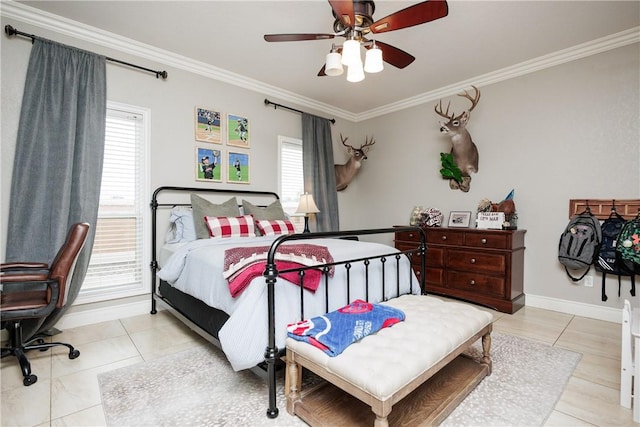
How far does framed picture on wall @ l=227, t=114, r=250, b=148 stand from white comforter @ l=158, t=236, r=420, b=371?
4.98ft

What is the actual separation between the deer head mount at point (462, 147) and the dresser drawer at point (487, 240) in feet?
2.61

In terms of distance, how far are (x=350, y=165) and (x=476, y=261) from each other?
7.76ft

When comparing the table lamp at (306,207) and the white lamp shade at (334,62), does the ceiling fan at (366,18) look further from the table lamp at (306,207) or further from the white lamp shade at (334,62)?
the table lamp at (306,207)

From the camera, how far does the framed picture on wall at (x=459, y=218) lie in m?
3.90

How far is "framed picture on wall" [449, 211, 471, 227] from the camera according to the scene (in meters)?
3.90

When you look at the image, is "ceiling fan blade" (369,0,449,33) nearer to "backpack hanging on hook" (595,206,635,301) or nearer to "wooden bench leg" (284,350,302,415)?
"wooden bench leg" (284,350,302,415)

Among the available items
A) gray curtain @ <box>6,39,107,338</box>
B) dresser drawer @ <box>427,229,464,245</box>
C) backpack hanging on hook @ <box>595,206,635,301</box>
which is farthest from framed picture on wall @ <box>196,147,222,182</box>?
backpack hanging on hook @ <box>595,206,635,301</box>

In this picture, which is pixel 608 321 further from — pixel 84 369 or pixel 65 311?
pixel 65 311

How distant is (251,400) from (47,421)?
101 centimetres

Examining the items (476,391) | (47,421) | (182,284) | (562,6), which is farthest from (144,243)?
(562,6)

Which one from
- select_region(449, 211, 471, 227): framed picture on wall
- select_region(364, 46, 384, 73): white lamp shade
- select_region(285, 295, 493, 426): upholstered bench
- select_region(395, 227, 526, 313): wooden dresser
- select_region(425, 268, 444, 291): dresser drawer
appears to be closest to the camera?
select_region(285, 295, 493, 426): upholstered bench

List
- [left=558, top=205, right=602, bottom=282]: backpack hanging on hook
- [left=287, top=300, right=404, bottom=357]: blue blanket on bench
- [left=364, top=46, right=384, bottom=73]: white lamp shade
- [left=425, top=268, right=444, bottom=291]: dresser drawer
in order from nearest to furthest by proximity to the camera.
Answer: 1. [left=287, top=300, right=404, bottom=357]: blue blanket on bench
2. [left=364, top=46, right=384, bottom=73]: white lamp shade
3. [left=558, top=205, right=602, bottom=282]: backpack hanging on hook
4. [left=425, top=268, right=444, bottom=291]: dresser drawer

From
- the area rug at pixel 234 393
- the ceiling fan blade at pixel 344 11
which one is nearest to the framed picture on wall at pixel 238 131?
the ceiling fan blade at pixel 344 11

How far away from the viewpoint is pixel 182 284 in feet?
7.88
